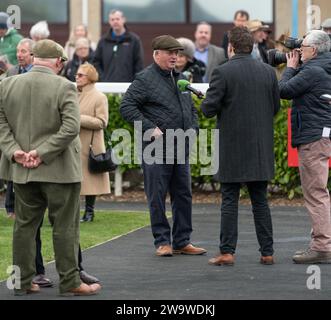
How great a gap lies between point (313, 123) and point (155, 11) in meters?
14.8

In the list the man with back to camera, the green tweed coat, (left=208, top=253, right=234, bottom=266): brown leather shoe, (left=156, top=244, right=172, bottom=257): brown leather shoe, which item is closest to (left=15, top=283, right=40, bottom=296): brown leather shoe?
the green tweed coat

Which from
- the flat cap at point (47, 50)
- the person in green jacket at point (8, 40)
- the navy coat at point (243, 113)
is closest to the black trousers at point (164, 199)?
the navy coat at point (243, 113)

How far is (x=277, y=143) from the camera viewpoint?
1644cm

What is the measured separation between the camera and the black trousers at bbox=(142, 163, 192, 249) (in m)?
12.1

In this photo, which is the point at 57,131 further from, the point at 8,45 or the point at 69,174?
the point at 8,45

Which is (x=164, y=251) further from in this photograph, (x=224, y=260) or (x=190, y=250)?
(x=224, y=260)

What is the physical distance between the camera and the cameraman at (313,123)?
1150 centimetres

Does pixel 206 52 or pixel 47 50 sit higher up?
pixel 47 50

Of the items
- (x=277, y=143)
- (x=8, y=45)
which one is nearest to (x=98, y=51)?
(x=8, y=45)

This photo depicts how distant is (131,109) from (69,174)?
2.27 meters

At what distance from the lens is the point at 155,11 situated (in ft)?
85.3

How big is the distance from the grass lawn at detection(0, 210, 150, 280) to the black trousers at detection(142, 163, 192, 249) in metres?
0.83

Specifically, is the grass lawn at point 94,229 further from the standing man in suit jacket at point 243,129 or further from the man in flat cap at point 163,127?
the standing man in suit jacket at point 243,129

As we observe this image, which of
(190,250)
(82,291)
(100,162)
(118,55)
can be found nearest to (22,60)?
(100,162)
